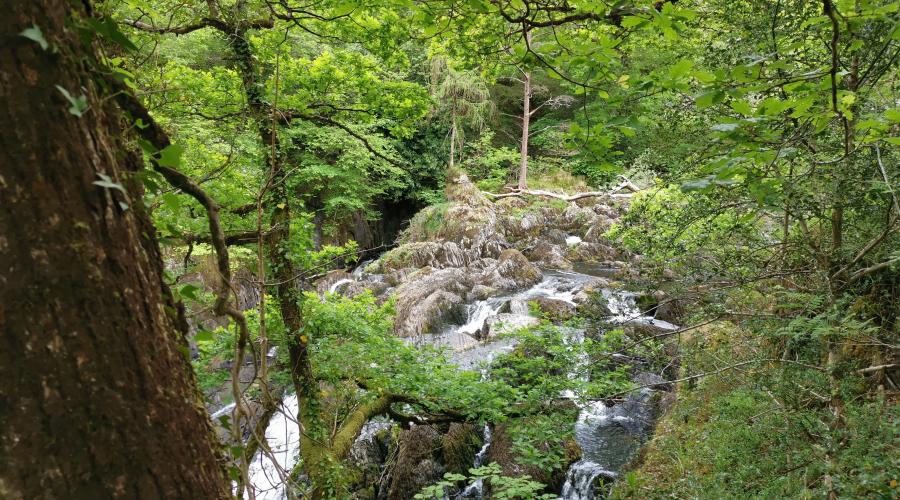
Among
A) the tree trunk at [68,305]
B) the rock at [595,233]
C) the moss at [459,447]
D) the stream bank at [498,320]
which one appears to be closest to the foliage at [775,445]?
the stream bank at [498,320]

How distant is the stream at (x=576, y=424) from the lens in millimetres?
5758

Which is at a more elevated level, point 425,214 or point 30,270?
point 30,270

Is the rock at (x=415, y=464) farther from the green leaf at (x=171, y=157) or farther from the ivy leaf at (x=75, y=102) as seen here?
the ivy leaf at (x=75, y=102)

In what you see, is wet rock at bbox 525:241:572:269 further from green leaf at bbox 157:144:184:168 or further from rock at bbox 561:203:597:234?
green leaf at bbox 157:144:184:168

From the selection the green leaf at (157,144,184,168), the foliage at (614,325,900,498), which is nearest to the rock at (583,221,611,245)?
the foliage at (614,325,900,498)

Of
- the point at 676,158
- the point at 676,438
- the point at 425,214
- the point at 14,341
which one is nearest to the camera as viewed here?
the point at 14,341

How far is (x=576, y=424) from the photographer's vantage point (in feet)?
22.2

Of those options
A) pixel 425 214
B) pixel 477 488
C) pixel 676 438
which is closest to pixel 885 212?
pixel 676 438

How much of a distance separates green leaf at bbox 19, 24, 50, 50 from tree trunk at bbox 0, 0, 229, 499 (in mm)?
15

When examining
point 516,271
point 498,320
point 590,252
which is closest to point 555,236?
point 590,252

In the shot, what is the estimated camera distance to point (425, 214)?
1576cm

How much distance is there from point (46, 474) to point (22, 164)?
1.61ft

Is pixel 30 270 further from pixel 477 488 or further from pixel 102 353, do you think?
pixel 477 488

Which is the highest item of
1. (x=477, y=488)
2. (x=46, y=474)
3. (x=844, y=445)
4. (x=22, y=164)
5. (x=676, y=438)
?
(x=22, y=164)
